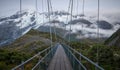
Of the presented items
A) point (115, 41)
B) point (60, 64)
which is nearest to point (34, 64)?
point (60, 64)

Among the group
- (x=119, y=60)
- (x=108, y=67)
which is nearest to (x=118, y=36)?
(x=119, y=60)

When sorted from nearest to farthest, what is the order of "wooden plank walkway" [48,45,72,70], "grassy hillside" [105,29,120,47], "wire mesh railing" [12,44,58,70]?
"wire mesh railing" [12,44,58,70] → "wooden plank walkway" [48,45,72,70] → "grassy hillside" [105,29,120,47]

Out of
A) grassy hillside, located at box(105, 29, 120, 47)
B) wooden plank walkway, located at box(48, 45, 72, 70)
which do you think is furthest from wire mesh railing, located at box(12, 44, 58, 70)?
grassy hillside, located at box(105, 29, 120, 47)

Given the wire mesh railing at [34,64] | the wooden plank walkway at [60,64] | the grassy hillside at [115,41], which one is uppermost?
the wire mesh railing at [34,64]

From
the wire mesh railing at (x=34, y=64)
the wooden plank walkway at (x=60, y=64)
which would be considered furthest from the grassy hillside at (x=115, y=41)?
the wire mesh railing at (x=34, y=64)

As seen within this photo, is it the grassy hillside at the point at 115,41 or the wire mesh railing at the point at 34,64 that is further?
the grassy hillside at the point at 115,41

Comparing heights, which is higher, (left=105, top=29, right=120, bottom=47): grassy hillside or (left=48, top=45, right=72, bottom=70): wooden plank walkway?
(left=48, top=45, right=72, bottom=70): wooden plank walkway

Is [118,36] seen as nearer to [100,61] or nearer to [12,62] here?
[100,61]

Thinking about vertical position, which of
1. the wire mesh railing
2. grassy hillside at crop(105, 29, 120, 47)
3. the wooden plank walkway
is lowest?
grassy hillside at crop(105, 29, 120, 47)

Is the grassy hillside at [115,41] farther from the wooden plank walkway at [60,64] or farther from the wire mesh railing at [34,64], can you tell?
the wire mesh railing at [34,64]

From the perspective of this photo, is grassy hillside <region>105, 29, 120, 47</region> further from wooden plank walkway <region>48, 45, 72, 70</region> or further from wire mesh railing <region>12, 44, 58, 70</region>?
wire mesh railing <region>12, 44, 58, 70</region>

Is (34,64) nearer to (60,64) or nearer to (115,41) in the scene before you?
(60,64)
